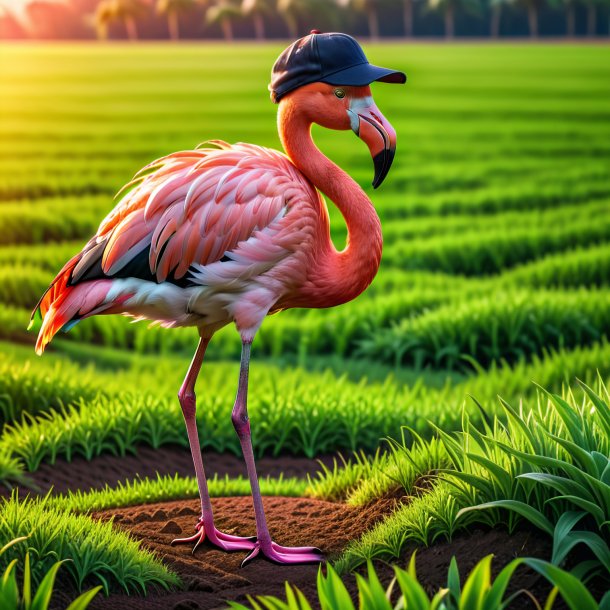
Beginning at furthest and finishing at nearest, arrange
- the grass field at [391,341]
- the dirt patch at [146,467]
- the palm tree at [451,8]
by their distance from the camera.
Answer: the palm tree at [451,8]
the dirt patch at [146,467]
the grass field at [391,341]

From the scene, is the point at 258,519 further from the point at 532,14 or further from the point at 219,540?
the point at 532,14

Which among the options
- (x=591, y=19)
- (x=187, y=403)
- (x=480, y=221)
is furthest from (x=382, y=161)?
(x=591, y=19)

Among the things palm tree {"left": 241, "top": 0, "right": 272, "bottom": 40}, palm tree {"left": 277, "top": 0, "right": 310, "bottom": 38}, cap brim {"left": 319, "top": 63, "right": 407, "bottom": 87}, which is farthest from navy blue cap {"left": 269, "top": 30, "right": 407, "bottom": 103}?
palm tree {"left": 241, "top": 0, "right": 272, "bottom": 40}

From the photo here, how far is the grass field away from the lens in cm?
360

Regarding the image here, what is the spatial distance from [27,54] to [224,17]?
7469mm

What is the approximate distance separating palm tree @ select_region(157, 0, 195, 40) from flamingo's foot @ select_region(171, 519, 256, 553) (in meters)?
33.8

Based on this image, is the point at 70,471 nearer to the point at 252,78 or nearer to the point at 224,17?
the point at 252,78

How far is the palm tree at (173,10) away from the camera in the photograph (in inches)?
1411

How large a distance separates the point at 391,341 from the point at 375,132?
157 inches

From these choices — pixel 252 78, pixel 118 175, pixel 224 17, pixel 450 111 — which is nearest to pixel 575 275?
pixel 118 175

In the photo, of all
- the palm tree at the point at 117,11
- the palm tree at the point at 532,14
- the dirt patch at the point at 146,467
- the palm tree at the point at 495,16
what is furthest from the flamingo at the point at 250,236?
the palm tree at the point at 117,11

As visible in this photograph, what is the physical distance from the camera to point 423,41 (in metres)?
39.0

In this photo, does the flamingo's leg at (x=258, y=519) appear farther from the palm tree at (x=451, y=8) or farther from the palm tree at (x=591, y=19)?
the palm tree at (x=451, y=8)

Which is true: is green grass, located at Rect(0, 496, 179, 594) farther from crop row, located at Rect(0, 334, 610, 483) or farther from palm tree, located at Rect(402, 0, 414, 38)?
palm tree, located at Rect(402, 0, 414, 38)
